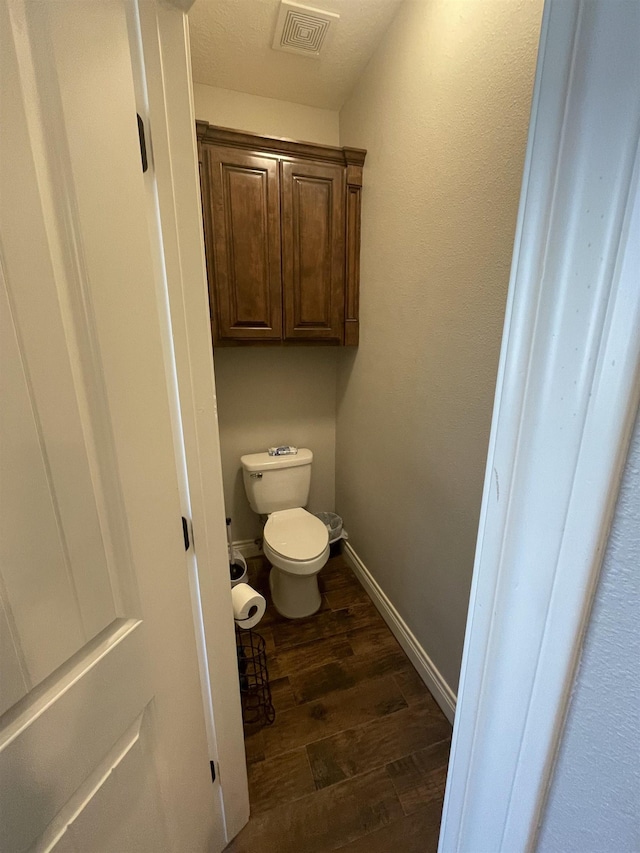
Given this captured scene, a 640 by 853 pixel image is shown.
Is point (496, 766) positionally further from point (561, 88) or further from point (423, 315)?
point (423, 315)

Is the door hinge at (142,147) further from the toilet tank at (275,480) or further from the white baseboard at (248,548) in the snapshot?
the white baseboard at (248,548)

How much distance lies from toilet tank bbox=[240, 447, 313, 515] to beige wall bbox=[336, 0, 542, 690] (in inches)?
16.5

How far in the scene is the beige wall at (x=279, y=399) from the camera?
6.19ft

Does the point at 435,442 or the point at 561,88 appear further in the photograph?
the point at 435,442

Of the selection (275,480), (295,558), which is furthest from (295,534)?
(275,480)

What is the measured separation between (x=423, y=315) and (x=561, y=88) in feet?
3.51

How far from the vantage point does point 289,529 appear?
190 cm

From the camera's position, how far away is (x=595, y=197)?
0.29 meters

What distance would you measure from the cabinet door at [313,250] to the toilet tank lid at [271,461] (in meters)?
0.68

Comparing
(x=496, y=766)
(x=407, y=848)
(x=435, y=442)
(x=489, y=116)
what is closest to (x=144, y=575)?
(x=496, y=766)

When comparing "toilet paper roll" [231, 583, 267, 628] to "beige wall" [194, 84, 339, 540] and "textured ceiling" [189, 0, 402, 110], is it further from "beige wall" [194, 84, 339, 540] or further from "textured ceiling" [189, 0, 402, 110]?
"textured ceiling" [189, 0, 402, 110]

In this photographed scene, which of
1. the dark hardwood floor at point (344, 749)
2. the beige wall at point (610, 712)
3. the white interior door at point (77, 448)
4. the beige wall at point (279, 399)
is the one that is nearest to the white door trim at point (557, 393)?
the beige wall at point (610, 712)

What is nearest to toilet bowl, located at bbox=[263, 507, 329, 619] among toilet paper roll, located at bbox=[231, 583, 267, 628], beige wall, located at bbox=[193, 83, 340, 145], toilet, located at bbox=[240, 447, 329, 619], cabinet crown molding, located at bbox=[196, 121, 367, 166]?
toilet, located at bbox=[240, 447, 329, 619]

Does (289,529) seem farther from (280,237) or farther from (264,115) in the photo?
(264,115)
